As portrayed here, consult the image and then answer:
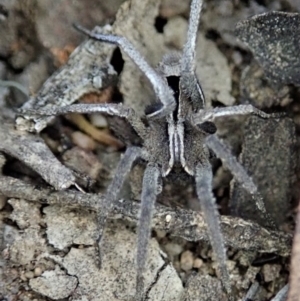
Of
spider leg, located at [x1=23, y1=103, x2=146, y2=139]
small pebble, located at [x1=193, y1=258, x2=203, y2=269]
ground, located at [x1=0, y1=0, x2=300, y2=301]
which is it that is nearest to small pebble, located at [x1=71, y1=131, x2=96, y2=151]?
ground, located at [x1=0, y1=0, x2=300, y2=301]

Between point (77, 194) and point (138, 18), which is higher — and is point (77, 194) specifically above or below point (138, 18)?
below

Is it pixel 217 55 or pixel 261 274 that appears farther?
pixel 217 55

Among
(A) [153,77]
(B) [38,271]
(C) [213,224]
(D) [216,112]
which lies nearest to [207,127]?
(D) [216,112]

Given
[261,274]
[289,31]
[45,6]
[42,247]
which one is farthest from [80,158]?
[289,31]

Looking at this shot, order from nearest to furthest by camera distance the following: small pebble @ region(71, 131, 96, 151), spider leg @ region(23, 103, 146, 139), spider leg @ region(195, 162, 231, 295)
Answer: spider leg @ region(195, 162, 231, 295) < spider leg @ region(23, 103, 146, 139) < small pebble @ region(71, 131, 96, 151)

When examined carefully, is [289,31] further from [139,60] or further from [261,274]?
[261,274]

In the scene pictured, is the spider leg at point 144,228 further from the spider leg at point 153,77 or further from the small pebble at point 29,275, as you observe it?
the small pebble at point 29,275

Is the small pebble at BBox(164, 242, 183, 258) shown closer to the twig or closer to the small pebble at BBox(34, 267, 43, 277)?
the twig
